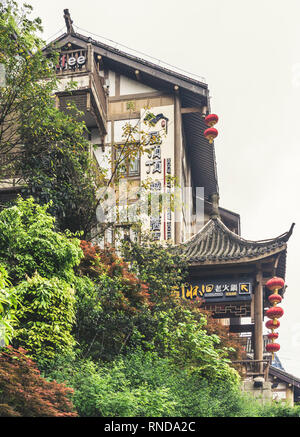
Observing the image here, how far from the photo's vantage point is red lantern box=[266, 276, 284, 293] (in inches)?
684

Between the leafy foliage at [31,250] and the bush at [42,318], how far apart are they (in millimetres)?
508

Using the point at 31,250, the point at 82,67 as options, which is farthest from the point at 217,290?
the point at 82,67

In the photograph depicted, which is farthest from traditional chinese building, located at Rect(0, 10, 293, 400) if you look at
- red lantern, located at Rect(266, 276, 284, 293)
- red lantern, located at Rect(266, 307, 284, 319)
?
red lantern, located at Rect(266, 307, 284, 319)

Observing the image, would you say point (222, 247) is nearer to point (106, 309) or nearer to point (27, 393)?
point (106, 309)

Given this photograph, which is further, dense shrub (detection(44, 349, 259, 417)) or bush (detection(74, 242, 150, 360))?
bush (detection(74, 242, 150, 360))

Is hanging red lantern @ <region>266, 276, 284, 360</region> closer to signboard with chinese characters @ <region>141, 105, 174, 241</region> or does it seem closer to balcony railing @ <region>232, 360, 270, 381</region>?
balcony railing @ <region>232, 360, 270, 381</region>

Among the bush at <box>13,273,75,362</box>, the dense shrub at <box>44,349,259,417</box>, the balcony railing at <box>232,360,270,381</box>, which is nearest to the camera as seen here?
the dense shrub at <box>44,349,259,417</box>

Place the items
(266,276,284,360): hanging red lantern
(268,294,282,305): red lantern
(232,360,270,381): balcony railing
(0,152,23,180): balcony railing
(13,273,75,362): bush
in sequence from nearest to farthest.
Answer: (13,273,75,362): bush, (0,152,23,180): balcony railing, (232,360,270,381): balcony railing, (266,276,284,360): hanging red lantern, (268,294,282,305): red lantern

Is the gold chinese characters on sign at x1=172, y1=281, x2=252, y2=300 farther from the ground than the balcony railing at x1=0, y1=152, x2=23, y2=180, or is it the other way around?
the balcony railing at x1=0, y1=152, x2=23, y2=180

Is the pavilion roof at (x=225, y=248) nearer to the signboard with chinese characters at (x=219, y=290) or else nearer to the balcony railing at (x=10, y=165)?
the signboard with chinese characters at (x=219, y=290)

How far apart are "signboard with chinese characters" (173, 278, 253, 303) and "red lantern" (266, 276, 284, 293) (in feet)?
1.67

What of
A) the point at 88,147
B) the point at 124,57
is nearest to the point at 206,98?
the point at 124,57

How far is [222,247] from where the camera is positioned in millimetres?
18484
